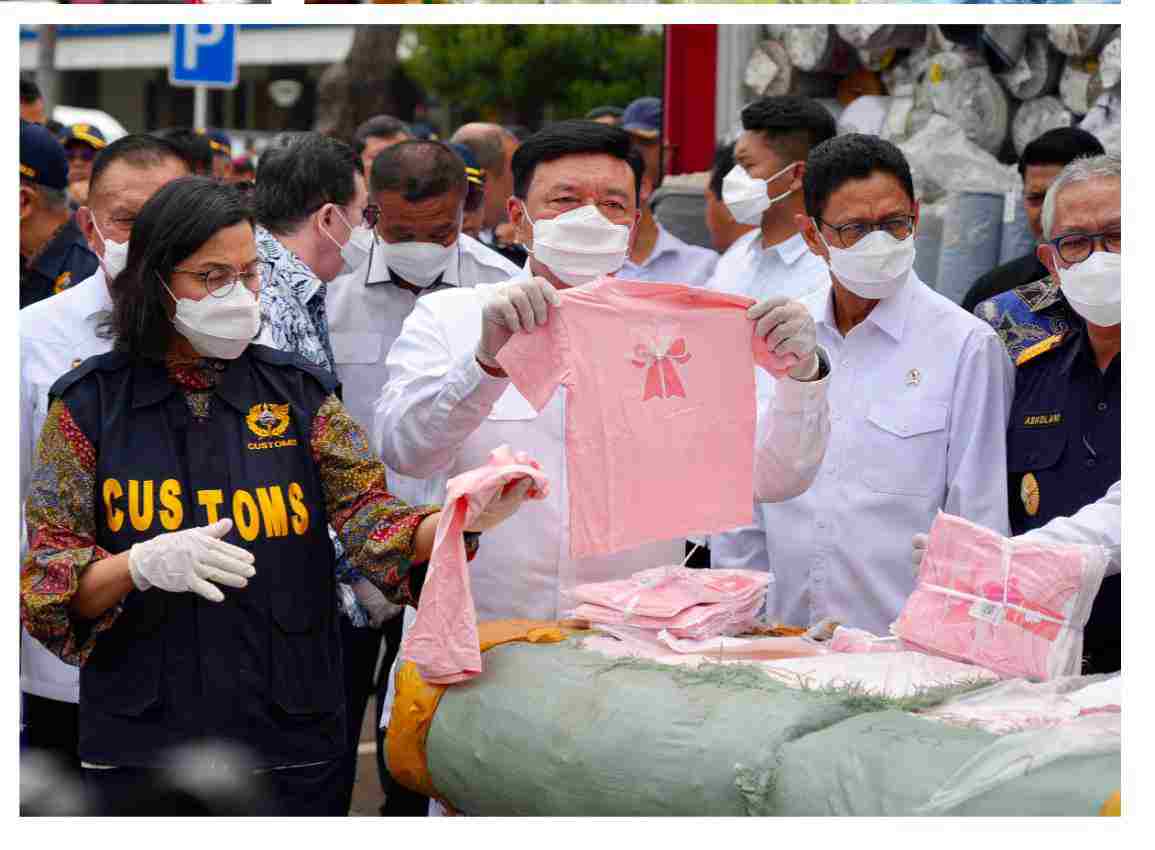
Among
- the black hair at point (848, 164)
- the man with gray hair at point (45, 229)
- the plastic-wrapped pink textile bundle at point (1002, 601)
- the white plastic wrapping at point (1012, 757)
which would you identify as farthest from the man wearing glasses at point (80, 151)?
the white plastic wrapping at point (1012, 757)

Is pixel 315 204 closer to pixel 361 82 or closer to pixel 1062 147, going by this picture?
pixel 1062 147

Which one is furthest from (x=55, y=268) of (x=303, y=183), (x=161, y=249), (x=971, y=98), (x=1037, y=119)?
(x=1037, y=119)

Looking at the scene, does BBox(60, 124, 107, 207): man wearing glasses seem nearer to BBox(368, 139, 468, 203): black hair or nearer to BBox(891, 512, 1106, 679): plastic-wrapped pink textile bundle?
BBox(368, 139, 468, 203): black hair

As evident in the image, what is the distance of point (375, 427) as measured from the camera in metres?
3.51

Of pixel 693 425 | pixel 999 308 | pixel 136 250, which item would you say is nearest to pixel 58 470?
pixel 136 250

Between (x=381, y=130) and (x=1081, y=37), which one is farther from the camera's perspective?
(x=381, y=130)

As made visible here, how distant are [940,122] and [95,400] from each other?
4.16 meters

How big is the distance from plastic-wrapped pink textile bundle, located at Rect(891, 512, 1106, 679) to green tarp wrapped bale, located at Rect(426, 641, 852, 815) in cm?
39

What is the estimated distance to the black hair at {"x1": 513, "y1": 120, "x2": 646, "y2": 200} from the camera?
355cm

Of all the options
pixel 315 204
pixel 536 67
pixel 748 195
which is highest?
pixel 536 67

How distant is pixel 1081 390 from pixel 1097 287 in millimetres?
240

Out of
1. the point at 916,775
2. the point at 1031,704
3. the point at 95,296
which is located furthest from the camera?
the point at 95,296

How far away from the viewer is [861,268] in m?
3.58

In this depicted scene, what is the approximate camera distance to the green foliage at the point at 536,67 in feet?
64.5
